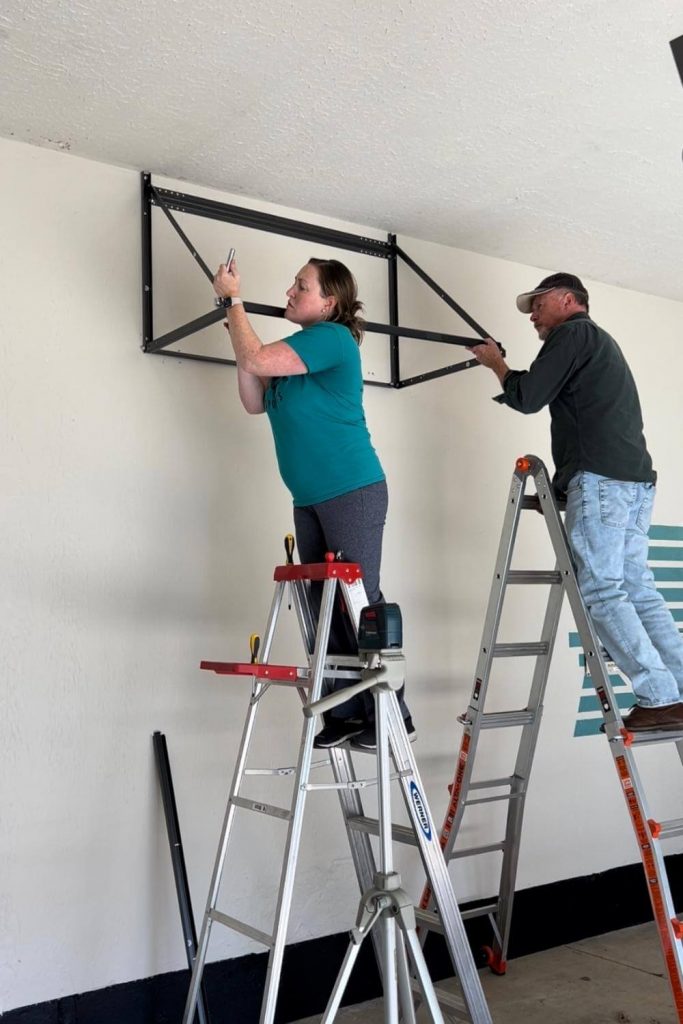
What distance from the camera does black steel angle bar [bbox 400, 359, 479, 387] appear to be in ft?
10.3

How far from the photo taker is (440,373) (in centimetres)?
325

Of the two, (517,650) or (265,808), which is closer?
(265,808)

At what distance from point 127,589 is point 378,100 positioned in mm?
1553

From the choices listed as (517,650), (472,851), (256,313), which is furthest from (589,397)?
(472,851)

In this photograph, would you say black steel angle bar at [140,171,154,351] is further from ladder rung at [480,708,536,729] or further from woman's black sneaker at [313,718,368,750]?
ladder rung at [480,708,536,729]

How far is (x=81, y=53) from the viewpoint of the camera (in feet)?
7.66

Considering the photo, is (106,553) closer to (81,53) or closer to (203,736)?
(203,736)

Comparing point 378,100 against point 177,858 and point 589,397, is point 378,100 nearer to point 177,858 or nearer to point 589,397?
point 589,397

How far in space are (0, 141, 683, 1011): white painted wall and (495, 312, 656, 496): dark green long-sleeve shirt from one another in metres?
0.73

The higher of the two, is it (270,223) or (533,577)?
(270,223)

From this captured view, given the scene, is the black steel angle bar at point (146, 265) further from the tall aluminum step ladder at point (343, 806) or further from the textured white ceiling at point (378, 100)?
the tall aluminum step ladder at point (343, 806)

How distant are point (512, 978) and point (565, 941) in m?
0.47

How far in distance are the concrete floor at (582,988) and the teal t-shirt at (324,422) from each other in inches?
68.0

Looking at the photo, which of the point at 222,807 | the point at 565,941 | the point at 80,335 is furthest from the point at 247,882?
the point at 80,335
